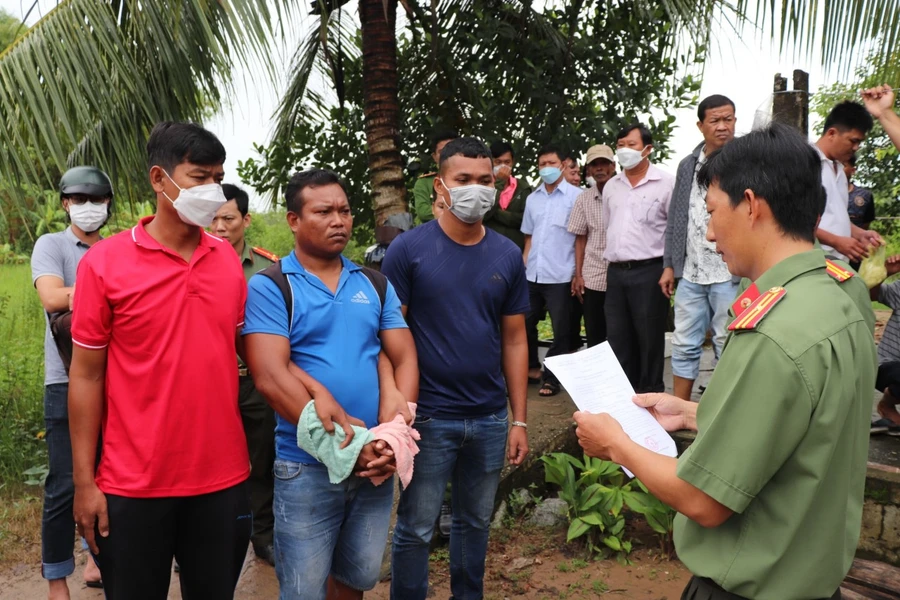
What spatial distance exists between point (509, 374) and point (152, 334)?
4.95 feet

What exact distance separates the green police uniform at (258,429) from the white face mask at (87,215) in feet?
2.10

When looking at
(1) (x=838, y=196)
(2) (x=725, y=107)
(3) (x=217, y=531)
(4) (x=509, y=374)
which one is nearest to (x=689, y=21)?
(2) (x=725, y=107)

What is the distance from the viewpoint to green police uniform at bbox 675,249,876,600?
143cm

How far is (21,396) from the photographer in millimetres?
6141

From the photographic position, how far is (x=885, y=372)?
4.38m

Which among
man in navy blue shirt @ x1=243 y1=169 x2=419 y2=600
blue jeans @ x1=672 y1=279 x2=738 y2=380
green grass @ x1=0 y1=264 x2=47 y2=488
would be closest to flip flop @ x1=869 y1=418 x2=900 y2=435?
blue jeans @ x1=672 y1=279 x2=738 y2=380

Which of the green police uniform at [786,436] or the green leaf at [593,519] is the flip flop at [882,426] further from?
the green police uniform at [786,436]

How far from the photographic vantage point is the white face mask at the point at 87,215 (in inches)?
129

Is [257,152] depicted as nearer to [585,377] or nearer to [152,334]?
[152,334]

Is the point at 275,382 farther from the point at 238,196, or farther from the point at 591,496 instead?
the point at 591,496

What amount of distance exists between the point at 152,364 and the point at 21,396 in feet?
15.6

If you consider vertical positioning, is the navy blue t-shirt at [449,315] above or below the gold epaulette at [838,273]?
below

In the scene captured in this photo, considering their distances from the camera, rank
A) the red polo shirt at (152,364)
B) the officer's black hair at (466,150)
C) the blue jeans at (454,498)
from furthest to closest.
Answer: the officer's black hair at (466,150)
the blue jeans at (454,498)
the red polo shirt at (152,364)

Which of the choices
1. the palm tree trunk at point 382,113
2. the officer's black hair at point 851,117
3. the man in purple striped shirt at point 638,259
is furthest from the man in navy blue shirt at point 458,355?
the palm tree trunk at point 382,113
